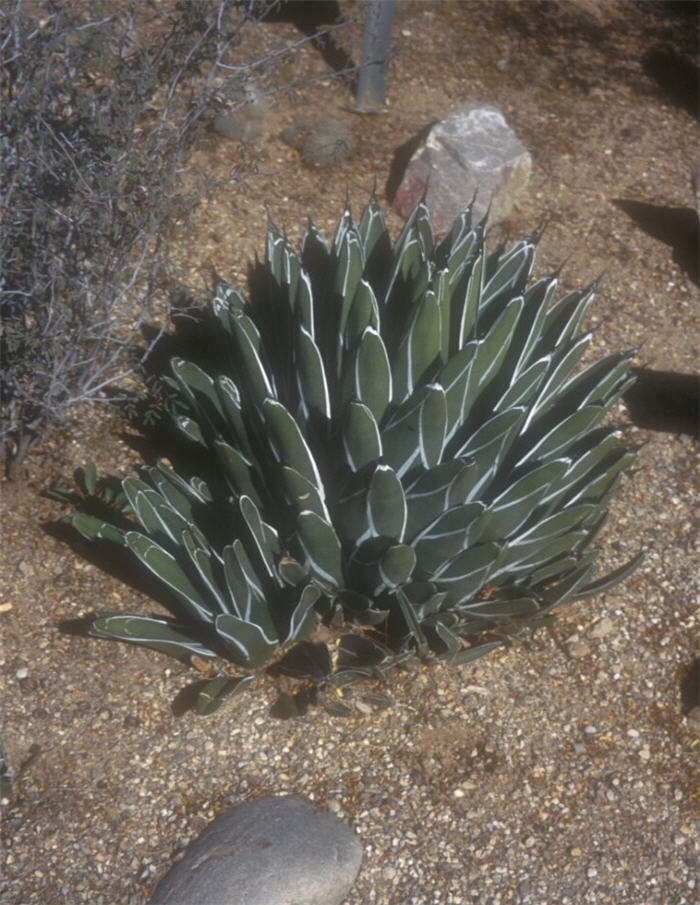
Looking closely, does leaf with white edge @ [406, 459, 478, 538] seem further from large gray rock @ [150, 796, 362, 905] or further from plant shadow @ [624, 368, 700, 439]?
plant shadow @ [624, 368, 700, 439]

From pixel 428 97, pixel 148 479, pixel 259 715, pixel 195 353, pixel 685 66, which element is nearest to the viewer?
pixel 259 715

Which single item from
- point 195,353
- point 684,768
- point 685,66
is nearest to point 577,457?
point 684,768

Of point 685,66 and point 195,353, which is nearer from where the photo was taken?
point 195,353

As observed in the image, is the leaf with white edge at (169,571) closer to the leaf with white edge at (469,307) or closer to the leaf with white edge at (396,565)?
the leaf with white edge at (396,565)

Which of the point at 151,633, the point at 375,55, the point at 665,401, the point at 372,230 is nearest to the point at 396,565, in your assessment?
the point at 151,633

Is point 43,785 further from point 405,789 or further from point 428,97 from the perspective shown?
point 428,97
